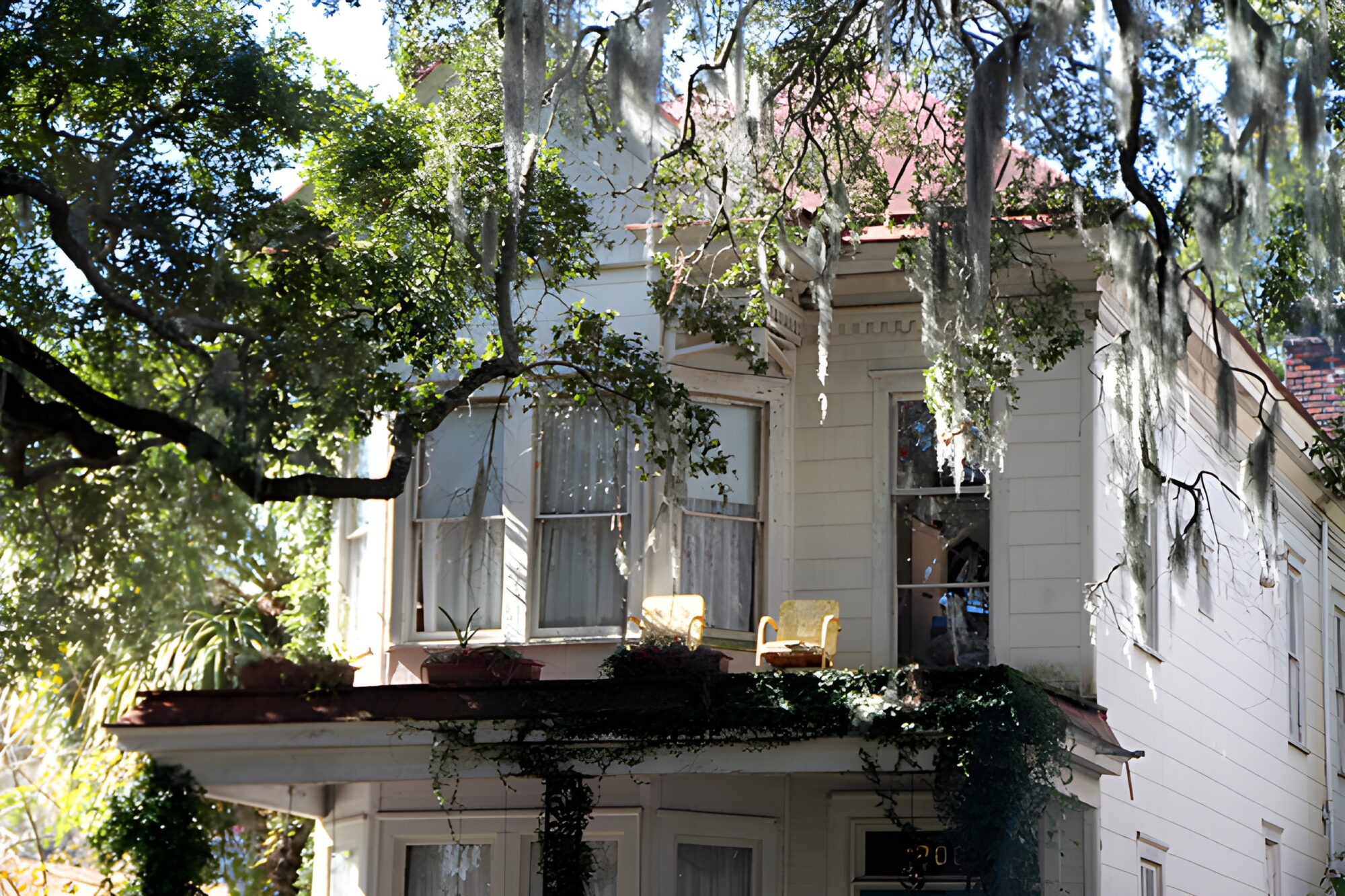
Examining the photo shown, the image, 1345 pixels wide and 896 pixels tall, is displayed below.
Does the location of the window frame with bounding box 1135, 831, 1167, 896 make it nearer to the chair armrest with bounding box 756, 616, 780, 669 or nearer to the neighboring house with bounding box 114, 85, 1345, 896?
the neighboring house with bounding box 114, 85, 1345, 896

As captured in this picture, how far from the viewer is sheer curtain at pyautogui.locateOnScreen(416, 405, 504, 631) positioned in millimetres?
13703

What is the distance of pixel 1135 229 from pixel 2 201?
742 centimetres

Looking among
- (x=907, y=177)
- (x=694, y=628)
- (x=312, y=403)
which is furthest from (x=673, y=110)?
(x=312, y=403)

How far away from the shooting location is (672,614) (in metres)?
12.9

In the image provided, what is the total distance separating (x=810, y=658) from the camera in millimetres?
12305

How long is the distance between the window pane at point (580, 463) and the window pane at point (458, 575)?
1.82 feet

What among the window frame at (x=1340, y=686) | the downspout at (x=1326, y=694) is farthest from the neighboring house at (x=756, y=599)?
the window frame at (x=1340, y=686)

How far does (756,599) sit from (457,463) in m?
2.73

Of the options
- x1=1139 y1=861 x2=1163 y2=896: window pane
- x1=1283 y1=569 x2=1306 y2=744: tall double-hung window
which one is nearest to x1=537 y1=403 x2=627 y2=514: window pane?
x1=1139 y1=861 x2=1163 y2=896: window pane

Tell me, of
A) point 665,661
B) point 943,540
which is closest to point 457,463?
point 665,661

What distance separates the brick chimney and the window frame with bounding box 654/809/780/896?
40.1ft

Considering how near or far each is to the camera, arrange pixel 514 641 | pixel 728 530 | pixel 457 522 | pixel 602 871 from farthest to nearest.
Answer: pixel 457 522, pixel 728 530, pixel 514 641, pixel 602 871

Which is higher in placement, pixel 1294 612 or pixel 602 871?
pixel 1294 612

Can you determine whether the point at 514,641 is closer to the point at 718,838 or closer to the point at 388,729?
the point at 388,729
